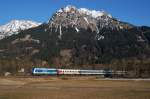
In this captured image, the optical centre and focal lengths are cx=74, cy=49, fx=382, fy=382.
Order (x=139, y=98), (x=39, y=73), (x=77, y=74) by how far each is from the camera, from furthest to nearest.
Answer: (x=77, y=74)
(x=39, y=73)
(x=139, y=98)

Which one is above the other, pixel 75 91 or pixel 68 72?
pixel 68 72

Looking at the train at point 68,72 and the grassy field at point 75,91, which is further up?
the train at point 68,72

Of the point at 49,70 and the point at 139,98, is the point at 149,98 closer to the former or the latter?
the point at 139,98

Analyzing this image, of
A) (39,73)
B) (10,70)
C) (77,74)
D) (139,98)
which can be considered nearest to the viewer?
(139,98)

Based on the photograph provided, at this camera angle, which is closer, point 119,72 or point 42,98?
point 42,98

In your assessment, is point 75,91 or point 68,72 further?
point 68,72

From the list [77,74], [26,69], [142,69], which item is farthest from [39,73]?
[142,69]

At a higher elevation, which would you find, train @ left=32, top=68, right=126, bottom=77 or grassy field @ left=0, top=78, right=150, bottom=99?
train @ left=32, top=68, right=126, bottom=77

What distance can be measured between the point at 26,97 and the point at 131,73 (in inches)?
4979

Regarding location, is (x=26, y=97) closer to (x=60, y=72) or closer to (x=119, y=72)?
(x=60, y=72)

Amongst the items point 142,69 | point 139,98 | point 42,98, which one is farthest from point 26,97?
point 142,69

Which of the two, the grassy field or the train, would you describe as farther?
the train

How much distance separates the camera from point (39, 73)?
153750 millimetres

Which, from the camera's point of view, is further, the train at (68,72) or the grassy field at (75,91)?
the train at (68,72)
